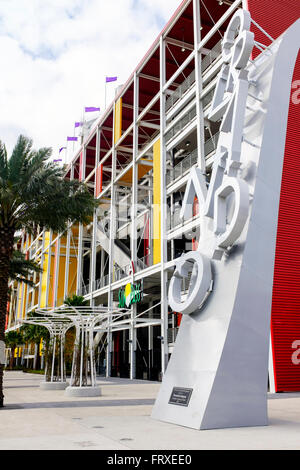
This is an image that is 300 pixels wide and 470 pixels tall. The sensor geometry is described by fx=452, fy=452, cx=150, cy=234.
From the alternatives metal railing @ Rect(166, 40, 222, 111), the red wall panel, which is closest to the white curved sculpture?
the red wall panel


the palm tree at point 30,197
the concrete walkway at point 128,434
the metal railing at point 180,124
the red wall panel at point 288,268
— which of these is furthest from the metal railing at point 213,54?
the concrete walkway at point 128,434

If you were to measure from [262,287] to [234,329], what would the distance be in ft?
3.10

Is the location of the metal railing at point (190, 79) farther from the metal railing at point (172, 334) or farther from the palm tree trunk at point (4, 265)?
the palm tree trunk at point (4, 265)

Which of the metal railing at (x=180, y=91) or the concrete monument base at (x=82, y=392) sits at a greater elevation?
the metal railing at (x=180, y=91)

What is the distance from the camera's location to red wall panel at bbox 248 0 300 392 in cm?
1633

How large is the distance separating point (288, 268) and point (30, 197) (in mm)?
9843

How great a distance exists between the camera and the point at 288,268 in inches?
674

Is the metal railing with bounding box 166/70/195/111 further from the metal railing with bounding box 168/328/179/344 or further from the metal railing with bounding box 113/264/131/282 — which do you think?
the metal railing with bounding box 168/328/179/344

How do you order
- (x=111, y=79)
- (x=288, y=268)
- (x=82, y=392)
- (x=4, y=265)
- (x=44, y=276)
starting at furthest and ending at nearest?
(x=44, y=276)
(x=111, y=79)
(x=288, y=268)
(x=82, y=392)
(x=4, y=265)

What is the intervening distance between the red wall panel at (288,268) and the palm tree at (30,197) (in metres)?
7.51

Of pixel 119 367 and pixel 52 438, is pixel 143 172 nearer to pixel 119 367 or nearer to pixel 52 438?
pixel 119 367

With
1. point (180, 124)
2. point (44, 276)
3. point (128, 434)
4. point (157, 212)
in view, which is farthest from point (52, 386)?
point (44, 276)

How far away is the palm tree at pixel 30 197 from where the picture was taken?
12617mm

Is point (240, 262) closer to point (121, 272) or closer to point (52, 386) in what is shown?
point (52, 386)
